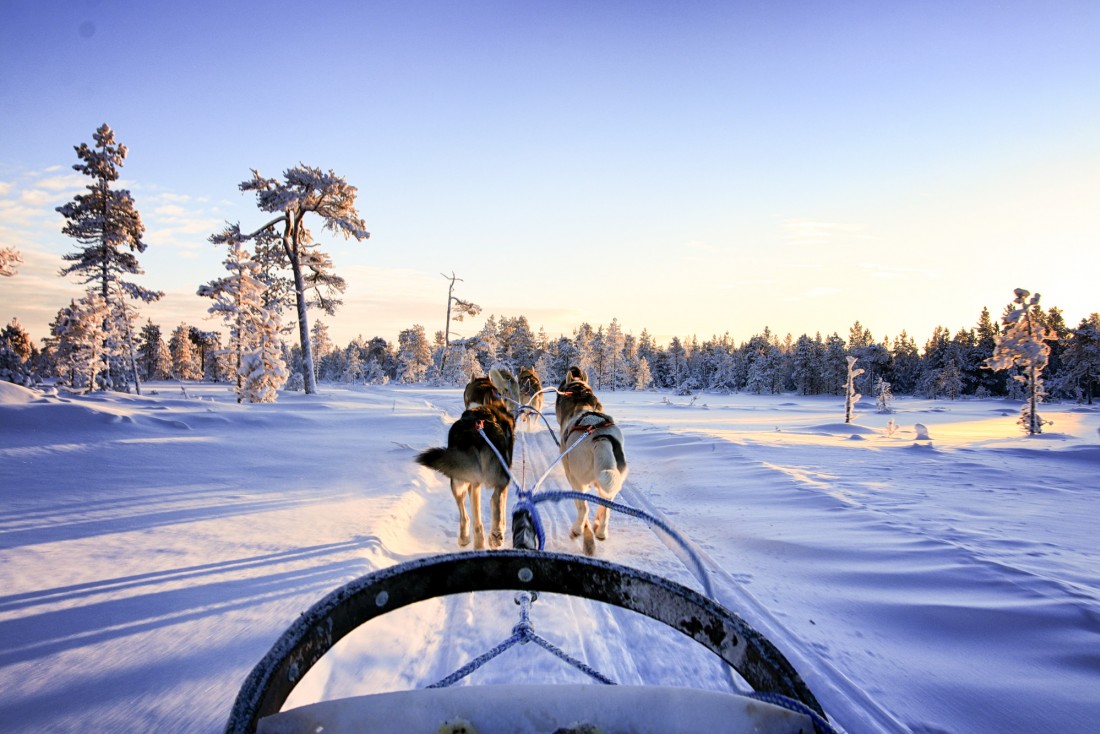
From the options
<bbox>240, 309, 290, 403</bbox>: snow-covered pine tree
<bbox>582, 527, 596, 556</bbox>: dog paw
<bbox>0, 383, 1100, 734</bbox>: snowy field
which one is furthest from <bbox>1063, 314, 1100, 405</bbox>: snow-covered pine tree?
<bbox>240, 309, 290, 403</bbox>: snow-covered pine tree

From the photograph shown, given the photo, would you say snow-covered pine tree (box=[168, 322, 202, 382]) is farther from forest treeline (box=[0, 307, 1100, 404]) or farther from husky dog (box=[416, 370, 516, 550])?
husky dog (box=[416, 370, 516, 550])

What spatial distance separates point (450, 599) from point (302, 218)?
2090 centimetres

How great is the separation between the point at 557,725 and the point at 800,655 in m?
2.73

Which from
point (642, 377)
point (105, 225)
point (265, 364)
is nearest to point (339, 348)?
point (642, 377)

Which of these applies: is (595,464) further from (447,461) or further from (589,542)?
(447,461)

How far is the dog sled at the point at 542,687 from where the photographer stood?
87 centimetres

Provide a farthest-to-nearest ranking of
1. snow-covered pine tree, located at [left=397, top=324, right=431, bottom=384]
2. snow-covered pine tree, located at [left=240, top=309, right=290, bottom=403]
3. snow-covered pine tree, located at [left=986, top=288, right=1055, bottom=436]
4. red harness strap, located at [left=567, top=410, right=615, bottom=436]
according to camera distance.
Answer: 1. snow-covered pine tree, located at [left=397, top=324, right=431, bottom=384]
2. snow-covered pine tree, located at [left=986, top=288, right=1055, bottom=436]
3. snow-covered pine tree, located at [left=240, top=309, right=290, bottom=403]
4. red harness strap, located at [left=567, top=410, right=615, bottom=436]

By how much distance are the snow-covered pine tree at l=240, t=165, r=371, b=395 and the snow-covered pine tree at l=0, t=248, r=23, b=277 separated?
849 cm

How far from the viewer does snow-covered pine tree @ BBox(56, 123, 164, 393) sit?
2283 centimetres

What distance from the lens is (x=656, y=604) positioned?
3.33 feet

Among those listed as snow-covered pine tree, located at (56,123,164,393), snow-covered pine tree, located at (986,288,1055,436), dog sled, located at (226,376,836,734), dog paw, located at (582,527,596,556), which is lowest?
dog paw, located at (582,527,596,556)

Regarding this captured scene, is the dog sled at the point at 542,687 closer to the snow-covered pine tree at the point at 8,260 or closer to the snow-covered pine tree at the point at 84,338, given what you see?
the snow-covered pine tree at the point at 8,260

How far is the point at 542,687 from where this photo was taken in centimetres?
99

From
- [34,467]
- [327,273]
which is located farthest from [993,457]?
[327,273]
